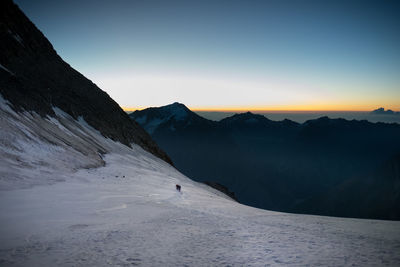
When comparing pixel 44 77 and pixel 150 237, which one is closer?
pixel 150 237

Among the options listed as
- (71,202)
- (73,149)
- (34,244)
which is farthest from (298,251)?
(73,149)

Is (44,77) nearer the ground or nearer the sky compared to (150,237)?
nearer the sky

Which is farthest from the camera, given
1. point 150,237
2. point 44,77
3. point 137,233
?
point 44,77

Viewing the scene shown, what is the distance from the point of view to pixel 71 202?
998 centimetres

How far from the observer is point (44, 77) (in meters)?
46.7

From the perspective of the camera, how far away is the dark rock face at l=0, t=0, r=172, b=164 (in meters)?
35.6

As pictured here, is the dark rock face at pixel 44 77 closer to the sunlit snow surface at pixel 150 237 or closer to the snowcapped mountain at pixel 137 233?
the snowcapped mountain at pixel 137 233

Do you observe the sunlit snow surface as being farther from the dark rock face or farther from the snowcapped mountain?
the dark rock face

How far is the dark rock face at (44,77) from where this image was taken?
117 ft

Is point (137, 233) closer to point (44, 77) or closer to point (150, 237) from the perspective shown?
point (150, 237)

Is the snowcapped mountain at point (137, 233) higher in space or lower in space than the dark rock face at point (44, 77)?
lower

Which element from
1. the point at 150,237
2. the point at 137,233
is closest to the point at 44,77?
the point at 137,233

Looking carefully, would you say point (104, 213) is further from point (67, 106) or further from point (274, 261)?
point (67, 106)

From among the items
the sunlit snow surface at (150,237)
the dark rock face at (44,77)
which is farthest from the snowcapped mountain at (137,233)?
the dark rock face at (44,77)
